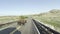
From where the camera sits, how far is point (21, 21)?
4838 centimetres

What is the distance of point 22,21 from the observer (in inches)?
1924

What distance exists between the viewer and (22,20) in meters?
49.2

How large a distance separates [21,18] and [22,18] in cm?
35

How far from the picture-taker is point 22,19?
5000 centimetres

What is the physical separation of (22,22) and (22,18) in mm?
1570

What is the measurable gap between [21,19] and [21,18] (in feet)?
3.72

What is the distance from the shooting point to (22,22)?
49719 mm

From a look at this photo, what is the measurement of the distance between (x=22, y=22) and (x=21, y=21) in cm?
141

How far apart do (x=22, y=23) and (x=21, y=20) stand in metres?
1.64

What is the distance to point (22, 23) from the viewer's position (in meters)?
50.2

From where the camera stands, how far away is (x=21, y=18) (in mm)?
50531

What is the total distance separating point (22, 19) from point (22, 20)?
0.80 m

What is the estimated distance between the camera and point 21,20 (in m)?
48.9

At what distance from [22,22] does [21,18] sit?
1.50 meters
